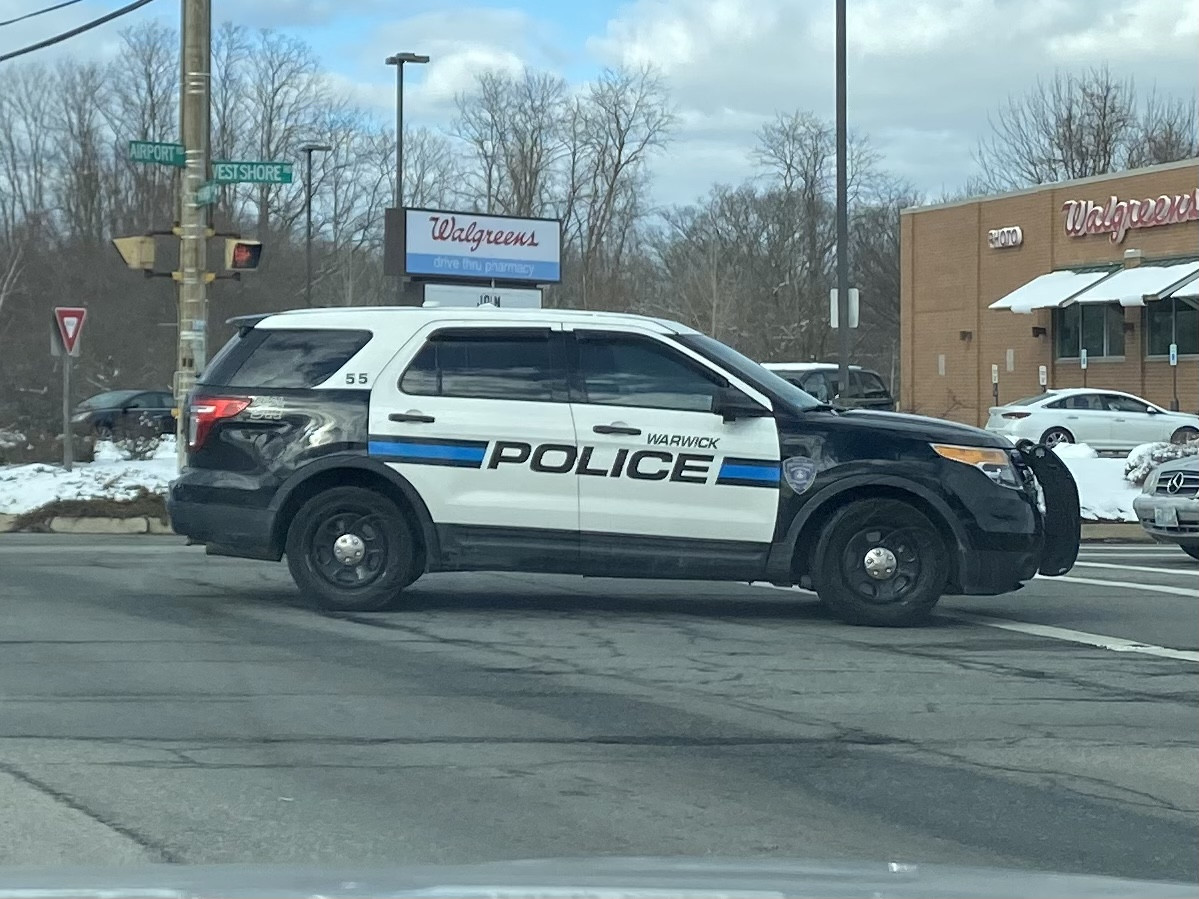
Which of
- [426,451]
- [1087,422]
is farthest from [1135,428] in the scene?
[426,451]

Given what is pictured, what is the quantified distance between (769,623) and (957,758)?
141 inches

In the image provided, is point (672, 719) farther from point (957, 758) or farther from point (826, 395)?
point (826, 395)

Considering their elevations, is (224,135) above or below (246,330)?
above

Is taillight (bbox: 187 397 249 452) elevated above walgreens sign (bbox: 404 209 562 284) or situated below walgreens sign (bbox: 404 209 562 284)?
below

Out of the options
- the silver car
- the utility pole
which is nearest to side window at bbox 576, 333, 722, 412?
the silver car

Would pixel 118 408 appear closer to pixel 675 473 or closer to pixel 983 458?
pixel 675 473

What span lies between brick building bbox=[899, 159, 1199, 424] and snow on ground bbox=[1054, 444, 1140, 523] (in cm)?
1451

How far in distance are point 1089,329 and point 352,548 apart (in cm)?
3170

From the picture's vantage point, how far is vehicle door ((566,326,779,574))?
9.64 meters

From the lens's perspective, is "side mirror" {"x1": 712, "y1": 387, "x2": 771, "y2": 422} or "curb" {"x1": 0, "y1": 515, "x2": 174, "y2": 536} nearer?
"side mirror" {"x1": 712, "y1": 387, "x2": 771, "y2": 422}

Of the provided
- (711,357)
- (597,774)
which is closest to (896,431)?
(711,357)

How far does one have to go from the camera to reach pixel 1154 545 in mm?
16594

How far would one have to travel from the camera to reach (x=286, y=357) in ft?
33.5

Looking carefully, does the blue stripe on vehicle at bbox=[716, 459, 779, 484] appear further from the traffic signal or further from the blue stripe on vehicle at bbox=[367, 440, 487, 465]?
the traffic signal
